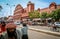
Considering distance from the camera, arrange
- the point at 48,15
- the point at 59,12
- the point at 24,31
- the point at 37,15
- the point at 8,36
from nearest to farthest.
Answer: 1. the point at 8,36
2. the point at 24,31
3. the point at 59,12
4. the point at 48,15
5. the point at 37,15

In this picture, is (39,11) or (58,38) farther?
(39,11)

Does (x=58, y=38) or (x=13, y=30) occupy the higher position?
(x=13, y=30)

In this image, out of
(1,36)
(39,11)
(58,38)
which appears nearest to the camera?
(1,36)

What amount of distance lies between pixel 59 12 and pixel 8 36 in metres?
31.1

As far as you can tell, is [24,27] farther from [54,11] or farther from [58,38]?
[54,11]

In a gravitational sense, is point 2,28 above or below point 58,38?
above

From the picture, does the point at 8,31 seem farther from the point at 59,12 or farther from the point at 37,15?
the point at 37,15

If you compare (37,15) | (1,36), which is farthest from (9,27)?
(37,15)

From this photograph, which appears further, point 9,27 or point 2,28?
point 2,28

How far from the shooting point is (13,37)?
2.59 m

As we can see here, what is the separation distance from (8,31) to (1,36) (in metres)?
0.29

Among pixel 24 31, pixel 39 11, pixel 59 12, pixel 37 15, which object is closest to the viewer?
pixel 24 31

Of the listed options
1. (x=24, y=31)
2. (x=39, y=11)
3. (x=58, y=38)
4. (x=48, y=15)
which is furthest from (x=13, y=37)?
(x=39, y=11)

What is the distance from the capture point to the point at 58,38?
10.9 meters
